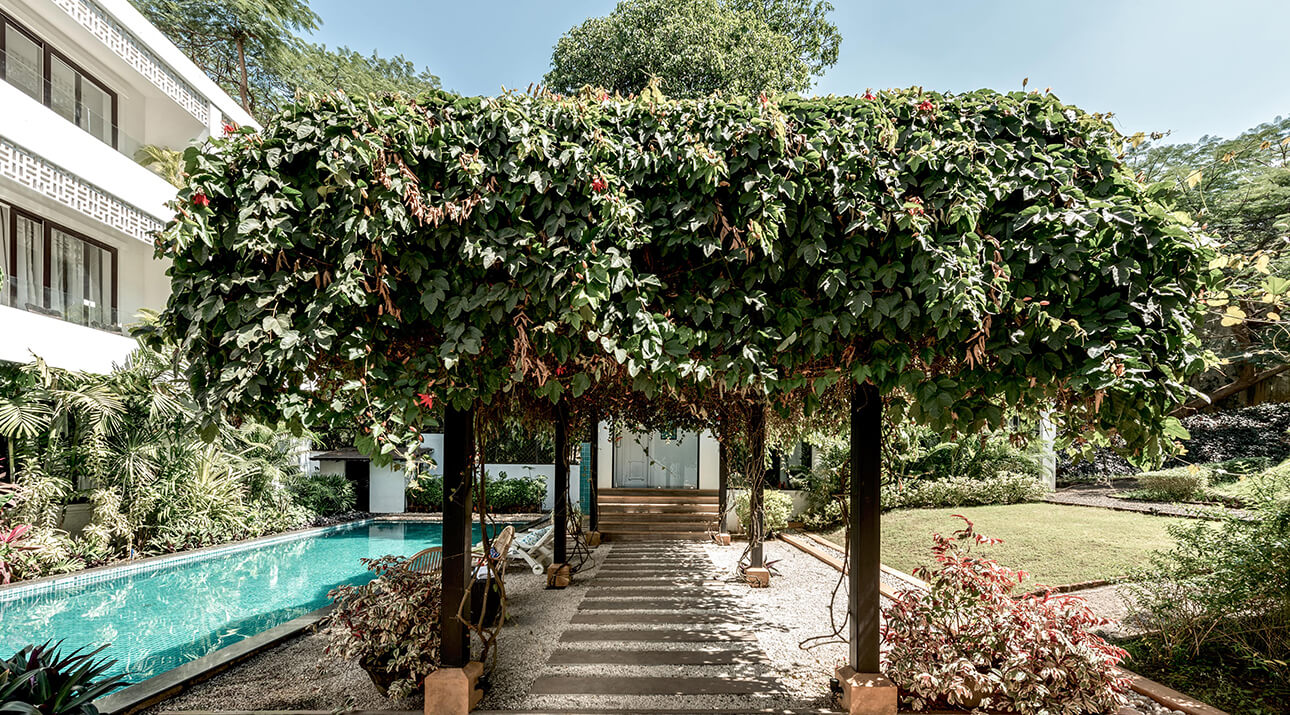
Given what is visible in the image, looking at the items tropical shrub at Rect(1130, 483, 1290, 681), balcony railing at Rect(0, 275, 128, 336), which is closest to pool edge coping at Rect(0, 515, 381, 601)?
balcony railing at Rect(0, 275, 128, 336)

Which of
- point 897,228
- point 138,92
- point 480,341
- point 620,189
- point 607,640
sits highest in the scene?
point 138,92

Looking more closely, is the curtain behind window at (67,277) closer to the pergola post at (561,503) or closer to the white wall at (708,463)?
the pergola post at (561,503)

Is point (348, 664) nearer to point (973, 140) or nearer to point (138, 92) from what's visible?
point (973, 140)

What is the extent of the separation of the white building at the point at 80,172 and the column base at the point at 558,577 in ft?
30.6

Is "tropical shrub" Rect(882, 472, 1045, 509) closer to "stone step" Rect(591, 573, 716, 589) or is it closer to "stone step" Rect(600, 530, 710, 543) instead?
"stone step" Rect(600, 530, 710, 543)

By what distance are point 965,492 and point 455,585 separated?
14.7m

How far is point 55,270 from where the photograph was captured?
1169 cm

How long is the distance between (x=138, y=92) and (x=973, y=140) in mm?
17747

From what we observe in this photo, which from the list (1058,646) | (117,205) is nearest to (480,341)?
(1058,646)

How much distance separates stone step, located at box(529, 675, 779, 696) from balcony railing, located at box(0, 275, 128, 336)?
11.5 meters

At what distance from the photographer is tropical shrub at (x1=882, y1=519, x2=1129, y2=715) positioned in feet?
13.6

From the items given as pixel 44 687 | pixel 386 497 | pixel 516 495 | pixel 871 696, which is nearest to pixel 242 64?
pixel 386 497

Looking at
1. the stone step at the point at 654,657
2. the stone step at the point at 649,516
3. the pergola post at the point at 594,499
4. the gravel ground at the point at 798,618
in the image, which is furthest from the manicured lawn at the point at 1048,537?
the pergola post at the point at 594,499

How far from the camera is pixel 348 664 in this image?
5430mm
